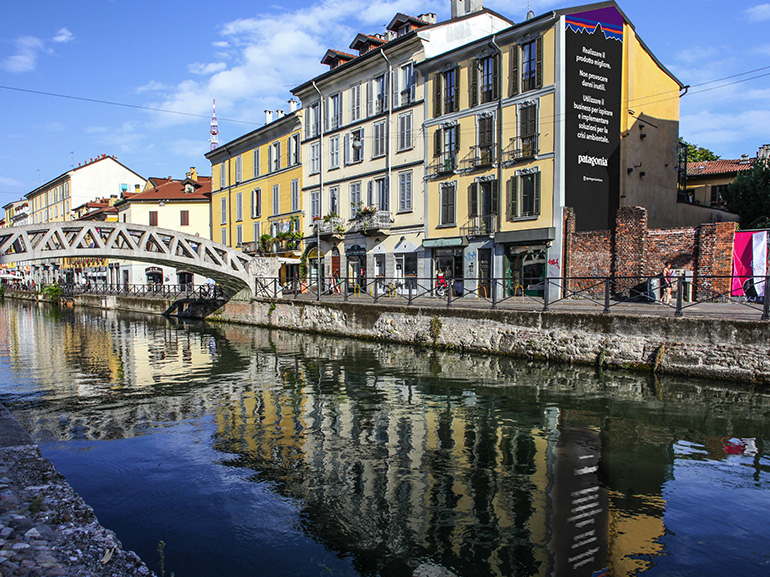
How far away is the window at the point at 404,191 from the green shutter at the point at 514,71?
7098 millimetres

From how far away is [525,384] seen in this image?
12.9 metres

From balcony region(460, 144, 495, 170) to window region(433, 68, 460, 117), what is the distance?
8.21 ft

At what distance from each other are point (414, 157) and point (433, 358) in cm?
1502

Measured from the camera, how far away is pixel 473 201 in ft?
85.5

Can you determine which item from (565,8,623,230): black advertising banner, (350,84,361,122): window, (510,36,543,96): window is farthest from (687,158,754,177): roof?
(350,84,361,122): window

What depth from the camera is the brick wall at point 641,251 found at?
1861 cm

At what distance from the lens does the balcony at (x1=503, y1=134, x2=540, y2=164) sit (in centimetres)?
2347

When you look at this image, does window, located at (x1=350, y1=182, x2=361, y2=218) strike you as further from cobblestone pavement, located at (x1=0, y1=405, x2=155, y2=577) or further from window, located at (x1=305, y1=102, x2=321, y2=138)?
cobblestone pavement, located at (x1=0, y1=405, x2=155, y2=577)

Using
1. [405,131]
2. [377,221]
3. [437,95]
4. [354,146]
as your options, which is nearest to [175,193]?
[354,146]

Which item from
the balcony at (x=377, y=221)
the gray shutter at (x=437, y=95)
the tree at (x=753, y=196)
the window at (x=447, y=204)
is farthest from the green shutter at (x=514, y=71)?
the tree at (x=753, y=196)

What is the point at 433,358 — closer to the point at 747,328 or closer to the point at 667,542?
the point at 747,328

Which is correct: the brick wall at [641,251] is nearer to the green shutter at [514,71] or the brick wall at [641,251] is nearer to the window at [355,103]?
the green shutter at [514,71]

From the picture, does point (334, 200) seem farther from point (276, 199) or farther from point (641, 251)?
point (641, 251)

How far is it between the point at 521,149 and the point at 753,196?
595 inches
